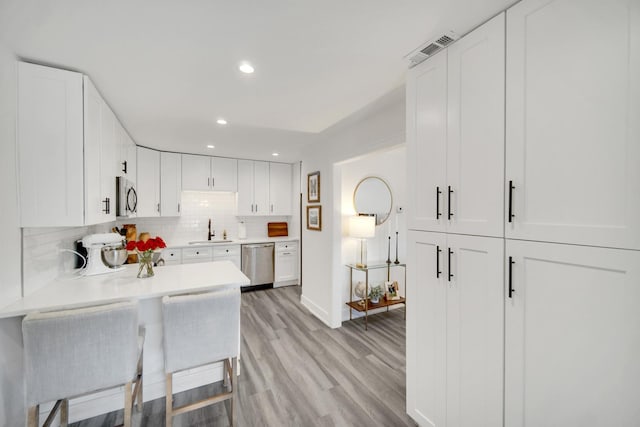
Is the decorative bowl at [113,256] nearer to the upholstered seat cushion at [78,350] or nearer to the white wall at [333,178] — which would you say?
the upholstered seat cushion at [78,350]

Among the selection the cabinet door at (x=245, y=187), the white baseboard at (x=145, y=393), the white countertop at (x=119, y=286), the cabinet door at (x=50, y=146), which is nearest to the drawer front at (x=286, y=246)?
the cabinet door at (x=245, y=187)

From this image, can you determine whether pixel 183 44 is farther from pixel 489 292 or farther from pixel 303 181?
pixel 303 181

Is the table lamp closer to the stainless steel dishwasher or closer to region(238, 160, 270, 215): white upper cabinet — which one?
the stainless steel dishwasher

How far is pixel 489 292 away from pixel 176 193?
4554 millimetres

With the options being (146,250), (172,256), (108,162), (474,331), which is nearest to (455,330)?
(474,331)

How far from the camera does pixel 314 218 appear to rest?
3742 mm

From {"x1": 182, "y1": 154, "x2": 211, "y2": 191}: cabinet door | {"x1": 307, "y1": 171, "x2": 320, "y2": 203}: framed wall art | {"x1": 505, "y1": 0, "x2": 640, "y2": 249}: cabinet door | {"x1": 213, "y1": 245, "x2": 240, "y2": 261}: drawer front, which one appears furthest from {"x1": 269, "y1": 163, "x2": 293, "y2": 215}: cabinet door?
{"x1": 505, "y1": 0, "x2": 640, "y2": 249}: cabinet door

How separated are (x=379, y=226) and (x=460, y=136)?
2.41 m

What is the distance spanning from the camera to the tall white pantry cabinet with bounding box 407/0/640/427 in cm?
90

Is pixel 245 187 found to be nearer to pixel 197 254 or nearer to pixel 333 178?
pixel 197 254

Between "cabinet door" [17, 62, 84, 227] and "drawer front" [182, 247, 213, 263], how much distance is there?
2719 millimetres

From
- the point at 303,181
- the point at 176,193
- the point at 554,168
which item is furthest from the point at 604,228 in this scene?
the point at 176,193

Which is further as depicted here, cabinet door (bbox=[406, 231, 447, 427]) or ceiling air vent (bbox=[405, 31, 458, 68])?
cabinet door (bbox=[406, 231, 447, 427])

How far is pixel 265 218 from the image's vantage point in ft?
17.8
